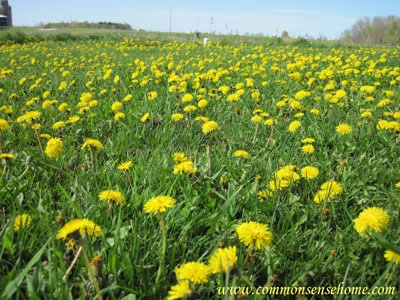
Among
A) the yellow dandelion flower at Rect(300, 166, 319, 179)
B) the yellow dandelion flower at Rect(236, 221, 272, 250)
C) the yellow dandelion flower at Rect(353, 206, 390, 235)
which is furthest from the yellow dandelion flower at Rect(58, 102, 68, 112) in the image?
the yellow dandelion flower at Rect(353, 206, 390, 235)

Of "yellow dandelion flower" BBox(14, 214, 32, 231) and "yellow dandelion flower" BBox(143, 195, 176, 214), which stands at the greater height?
"yellow dandelion flower" BBox(143, 195, 176, 214)

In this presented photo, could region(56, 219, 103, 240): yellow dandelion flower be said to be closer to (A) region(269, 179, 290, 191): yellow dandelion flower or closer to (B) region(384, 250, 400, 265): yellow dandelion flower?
(A) region(269, 179, 290, 191): yellow dandelion flower

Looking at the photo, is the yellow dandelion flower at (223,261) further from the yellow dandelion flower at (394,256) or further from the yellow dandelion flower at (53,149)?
the yellow dandelion flower at (53,149)

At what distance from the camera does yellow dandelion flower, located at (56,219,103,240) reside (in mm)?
1062

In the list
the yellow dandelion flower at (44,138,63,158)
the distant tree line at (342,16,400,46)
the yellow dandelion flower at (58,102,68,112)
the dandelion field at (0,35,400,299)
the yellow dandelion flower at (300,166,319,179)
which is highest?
the distant tree line at (342,16,400,46)

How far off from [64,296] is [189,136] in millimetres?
1776

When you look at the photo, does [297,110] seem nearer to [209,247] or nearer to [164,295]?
[209,247]

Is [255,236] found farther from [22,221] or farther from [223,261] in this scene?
[22,221]

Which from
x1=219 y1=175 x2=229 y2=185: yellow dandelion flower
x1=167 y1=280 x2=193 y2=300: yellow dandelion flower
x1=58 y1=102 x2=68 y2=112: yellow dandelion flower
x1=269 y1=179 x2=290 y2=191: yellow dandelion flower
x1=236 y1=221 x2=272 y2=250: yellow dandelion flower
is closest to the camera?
x1=167 y1=280 x2=193 y2=300: yellow dandelion flower

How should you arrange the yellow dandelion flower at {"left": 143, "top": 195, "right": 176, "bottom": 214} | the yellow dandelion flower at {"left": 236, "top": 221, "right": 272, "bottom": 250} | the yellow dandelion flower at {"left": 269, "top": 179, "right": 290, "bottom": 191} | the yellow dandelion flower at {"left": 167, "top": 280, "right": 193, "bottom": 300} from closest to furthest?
the yellow dandelion flower at {"left": 167, "top": 280, "right": 193, "bottom": 300} → the yellow dandelion flower at {"left": 236, "top": 221, "right": 272, "bottom": 250} → the yellow dandelion flower at {"left": 143, "top": 195, "right": 176, "bottom": 214} → the yellow dandelion flower at {"left": 269, "top": 179, "right": 290, "bottom": 191}

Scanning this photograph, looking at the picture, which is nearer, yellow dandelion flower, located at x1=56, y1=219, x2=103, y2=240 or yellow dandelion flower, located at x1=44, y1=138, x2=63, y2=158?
yellow dandelion flower, located at x1=56, y1=219, x2=103, y2=240

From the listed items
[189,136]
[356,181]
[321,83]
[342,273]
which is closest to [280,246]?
[342,273]

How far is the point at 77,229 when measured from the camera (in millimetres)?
1073

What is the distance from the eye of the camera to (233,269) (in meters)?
0.90
